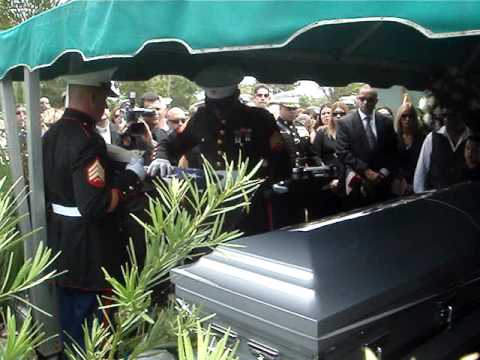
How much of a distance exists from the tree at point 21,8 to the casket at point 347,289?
2.95m

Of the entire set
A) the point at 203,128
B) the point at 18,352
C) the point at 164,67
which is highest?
the point at 164,67

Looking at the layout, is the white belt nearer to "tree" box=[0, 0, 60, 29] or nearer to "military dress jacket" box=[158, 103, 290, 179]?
"military dress jacket" box=[158, 103, 290, 179]

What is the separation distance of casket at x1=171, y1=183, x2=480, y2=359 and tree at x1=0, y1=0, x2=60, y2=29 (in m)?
2.95

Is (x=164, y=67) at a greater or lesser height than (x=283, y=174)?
greater

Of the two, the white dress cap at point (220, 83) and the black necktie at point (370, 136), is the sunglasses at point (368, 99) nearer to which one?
the black necktie at point (370, 136)

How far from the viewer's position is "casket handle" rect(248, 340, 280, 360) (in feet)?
5.48

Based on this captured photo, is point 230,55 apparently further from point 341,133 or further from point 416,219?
point 416,219

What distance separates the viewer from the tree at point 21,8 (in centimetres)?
409

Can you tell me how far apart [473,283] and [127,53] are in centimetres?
156

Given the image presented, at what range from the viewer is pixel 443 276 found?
1.89m

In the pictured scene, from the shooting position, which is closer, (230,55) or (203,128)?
(203,128)

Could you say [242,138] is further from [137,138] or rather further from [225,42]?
[137,138]

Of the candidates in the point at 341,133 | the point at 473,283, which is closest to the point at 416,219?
the point at 473,283

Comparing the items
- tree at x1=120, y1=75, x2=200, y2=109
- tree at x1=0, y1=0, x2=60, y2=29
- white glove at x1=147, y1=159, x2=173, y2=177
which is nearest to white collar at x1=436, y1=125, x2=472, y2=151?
white glove at x1=147, y1=159, x2=173, y2=177
